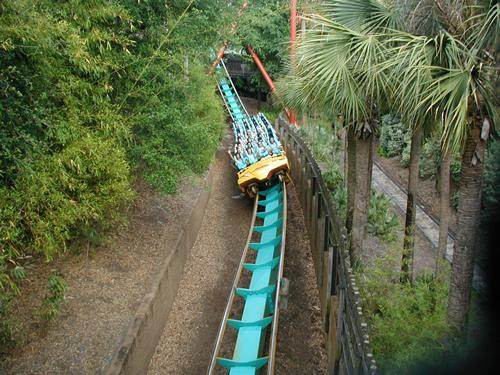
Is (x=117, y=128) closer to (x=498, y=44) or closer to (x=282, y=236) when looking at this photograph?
(x=282, y=236)

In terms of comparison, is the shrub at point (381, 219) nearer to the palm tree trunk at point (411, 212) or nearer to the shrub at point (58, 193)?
the palm tree trunk at point (411, 212)

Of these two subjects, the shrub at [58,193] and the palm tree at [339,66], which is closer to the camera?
the shrub at [58,193]

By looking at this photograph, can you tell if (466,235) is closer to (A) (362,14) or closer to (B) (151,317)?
(A) (362,14)

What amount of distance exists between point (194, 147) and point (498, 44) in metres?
5.94

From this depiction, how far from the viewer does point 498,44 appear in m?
4.36

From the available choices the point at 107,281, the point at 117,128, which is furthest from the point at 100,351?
the point at 117,128

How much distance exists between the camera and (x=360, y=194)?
793 centimetres

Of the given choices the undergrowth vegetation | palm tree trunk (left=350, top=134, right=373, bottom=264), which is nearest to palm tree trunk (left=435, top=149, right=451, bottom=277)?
the undergrowth vegetation

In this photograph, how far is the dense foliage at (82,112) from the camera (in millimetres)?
5414

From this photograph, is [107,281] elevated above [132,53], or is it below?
below

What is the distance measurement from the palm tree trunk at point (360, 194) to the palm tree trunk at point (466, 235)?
8.63 ft

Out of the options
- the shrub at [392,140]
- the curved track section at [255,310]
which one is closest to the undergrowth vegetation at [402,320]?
the curved track section at [255,310]

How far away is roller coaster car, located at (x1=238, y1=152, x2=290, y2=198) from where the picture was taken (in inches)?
473

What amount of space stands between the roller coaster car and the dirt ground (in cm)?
186
